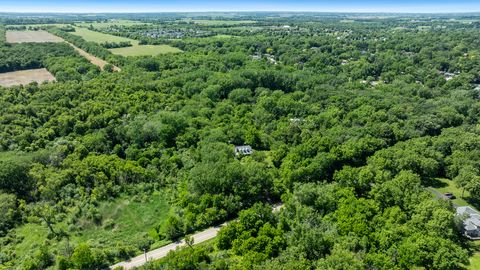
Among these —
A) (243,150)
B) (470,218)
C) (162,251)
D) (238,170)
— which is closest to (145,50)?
(243,150)

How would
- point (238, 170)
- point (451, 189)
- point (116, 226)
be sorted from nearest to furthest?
point (116, 226), point (238, 170), point (451, 189)

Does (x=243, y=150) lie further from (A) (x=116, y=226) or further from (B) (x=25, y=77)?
(B) (x=25, y=77)

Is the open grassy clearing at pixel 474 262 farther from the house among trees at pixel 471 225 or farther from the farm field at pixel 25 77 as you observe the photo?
the farm field at pixel 25 77

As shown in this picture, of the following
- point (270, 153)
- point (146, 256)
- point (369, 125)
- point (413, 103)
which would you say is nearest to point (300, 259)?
point (146, 256)

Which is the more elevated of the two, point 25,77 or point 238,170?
point 25,77

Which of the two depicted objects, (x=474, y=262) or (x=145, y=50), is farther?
(x=145, y=50)

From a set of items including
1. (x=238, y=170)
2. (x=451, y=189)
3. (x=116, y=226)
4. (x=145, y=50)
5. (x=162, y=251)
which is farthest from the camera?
(x=145, y=50)
